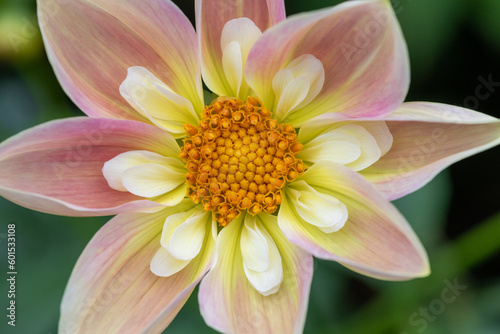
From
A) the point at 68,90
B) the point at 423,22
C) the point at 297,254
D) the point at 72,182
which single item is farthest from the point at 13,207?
the point at 423,22

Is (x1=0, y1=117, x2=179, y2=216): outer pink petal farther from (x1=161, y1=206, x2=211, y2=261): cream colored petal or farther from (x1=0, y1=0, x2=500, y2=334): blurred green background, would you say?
(x1=0, y1=0, x2=500, y2=334): blurred green background

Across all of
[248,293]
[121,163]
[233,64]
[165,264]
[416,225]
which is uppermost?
[233,64]

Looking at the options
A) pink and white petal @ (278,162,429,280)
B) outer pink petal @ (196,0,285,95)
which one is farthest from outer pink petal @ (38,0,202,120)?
pink and white petal @ (278,162,429,280)

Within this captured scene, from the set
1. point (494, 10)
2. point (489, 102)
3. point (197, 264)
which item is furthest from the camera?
point (489, 102)

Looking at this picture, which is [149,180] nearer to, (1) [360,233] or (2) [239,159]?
(2) [239,159]

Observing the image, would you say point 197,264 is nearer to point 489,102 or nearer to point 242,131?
point 242,131

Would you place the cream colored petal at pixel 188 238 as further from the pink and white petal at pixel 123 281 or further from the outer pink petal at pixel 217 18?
the outer pink petal at pixel 217 18

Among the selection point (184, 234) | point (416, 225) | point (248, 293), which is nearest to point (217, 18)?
point (184, 234)
